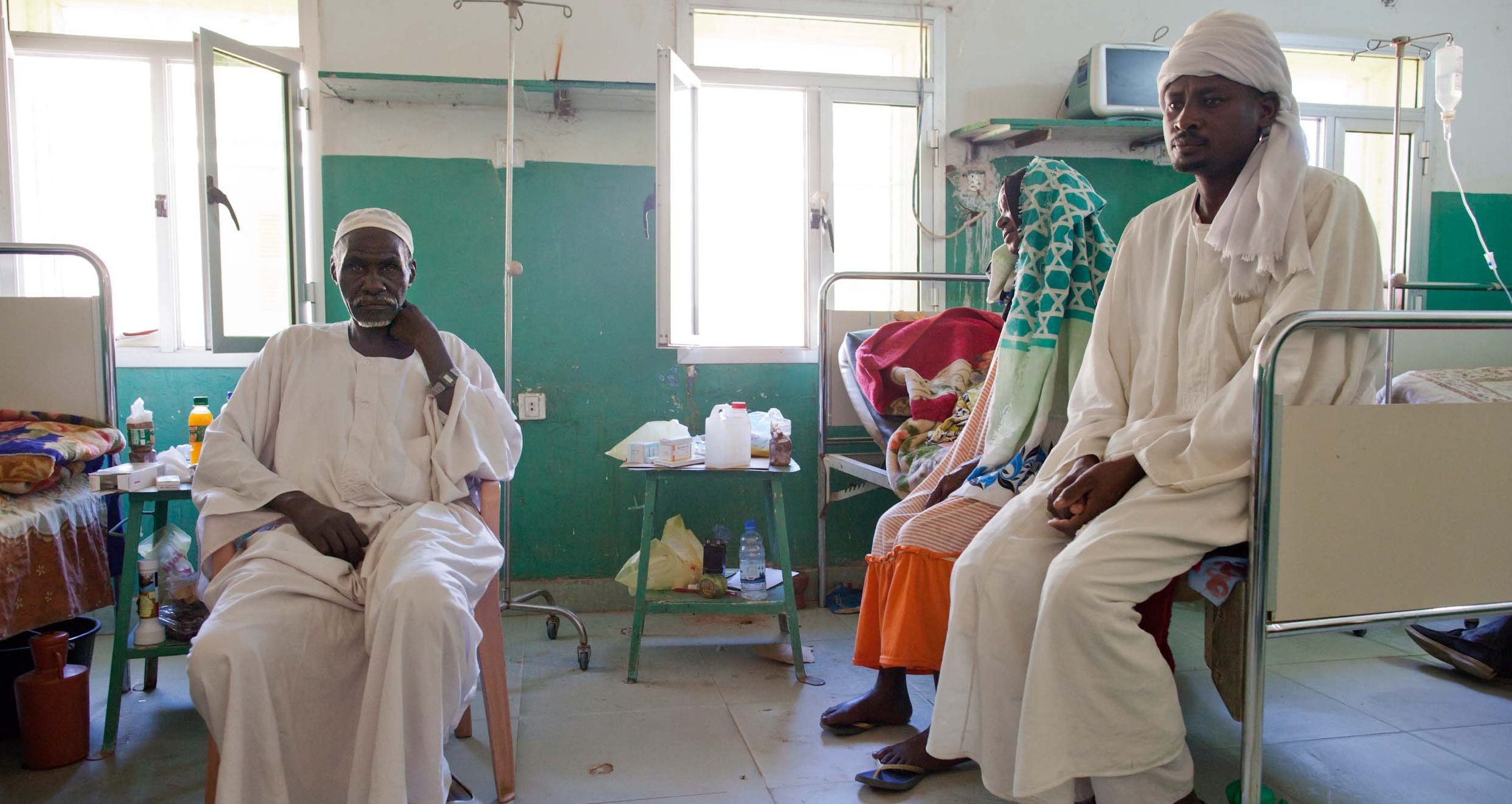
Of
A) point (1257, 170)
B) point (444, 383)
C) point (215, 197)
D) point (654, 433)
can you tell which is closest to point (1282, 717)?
point (1257, 170)

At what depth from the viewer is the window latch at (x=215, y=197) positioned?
320 centimetres

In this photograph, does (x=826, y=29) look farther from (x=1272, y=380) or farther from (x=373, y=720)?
(x=373, y=720)

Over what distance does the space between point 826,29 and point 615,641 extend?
2.83m

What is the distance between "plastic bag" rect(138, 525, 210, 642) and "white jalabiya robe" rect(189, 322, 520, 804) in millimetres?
725

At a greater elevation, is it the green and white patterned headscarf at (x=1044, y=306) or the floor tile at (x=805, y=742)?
the green and white patterned headscarf at (x=1044, y=306)

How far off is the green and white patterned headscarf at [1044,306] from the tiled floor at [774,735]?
3.01ft

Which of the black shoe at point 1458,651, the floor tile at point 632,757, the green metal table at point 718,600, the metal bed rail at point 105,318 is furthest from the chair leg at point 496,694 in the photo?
the black shoe at point 1458,651

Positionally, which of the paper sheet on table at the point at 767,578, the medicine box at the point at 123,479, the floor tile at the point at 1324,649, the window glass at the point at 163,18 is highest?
the window glass at the point at 163,18

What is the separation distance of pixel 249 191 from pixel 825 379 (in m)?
2.31

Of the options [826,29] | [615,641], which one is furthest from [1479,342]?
[615,641]

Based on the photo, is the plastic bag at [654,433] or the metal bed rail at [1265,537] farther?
the plastic bag at [654,433]

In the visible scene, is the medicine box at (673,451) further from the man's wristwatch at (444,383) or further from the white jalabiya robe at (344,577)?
Answer: the man's wristwatch at (444,383)

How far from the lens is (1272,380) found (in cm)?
174

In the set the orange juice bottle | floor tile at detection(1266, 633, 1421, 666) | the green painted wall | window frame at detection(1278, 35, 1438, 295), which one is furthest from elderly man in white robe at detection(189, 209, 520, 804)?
the green painted wall
